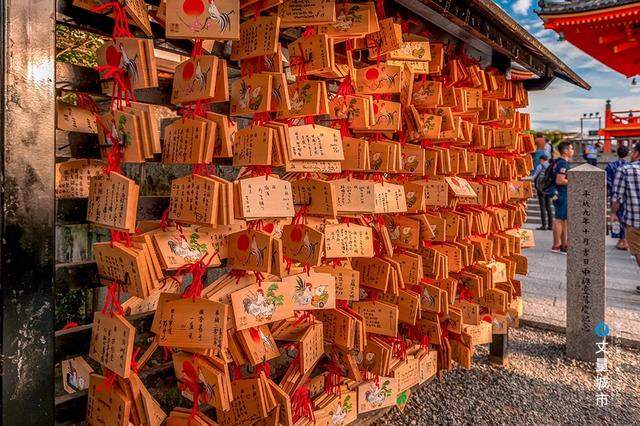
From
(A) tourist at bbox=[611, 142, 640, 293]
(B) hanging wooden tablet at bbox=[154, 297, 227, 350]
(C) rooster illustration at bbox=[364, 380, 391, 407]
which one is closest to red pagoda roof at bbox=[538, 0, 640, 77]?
(A) tourist at bbox=[611, 142, 640, 293]

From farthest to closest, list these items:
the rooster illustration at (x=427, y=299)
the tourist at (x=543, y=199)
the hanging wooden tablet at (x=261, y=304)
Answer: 1. the tourist at (x=543, y=199)
2. the rooster illustration at (x=427, y=299)
3. the hanging wooden tablet at (x=261, y=304)

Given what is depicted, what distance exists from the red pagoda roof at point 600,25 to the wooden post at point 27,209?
10385 mm

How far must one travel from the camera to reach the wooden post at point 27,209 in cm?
149

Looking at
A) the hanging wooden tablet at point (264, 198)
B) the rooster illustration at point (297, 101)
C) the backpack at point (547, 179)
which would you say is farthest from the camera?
the backpack at point (547, 179)

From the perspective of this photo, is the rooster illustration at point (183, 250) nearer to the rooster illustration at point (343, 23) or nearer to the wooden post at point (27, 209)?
the wooden post at point (27, 209)

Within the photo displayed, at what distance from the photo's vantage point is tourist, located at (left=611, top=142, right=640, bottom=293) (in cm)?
668


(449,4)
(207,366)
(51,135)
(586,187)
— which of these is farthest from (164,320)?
(586,187)

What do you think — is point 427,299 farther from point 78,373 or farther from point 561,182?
point 561,182

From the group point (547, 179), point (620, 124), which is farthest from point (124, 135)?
point (620, 124)

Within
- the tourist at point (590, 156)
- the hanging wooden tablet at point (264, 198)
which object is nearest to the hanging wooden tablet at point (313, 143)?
the hanging wooden tablet at point (264, 198)

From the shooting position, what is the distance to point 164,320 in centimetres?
184

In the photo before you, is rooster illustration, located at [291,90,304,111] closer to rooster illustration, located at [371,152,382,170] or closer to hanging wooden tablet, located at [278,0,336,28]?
hanging wooden tablet, located at [278,0,336,28]

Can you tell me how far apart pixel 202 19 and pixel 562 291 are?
7.28 meters

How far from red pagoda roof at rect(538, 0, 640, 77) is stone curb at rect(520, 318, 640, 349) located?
22.0 feet
